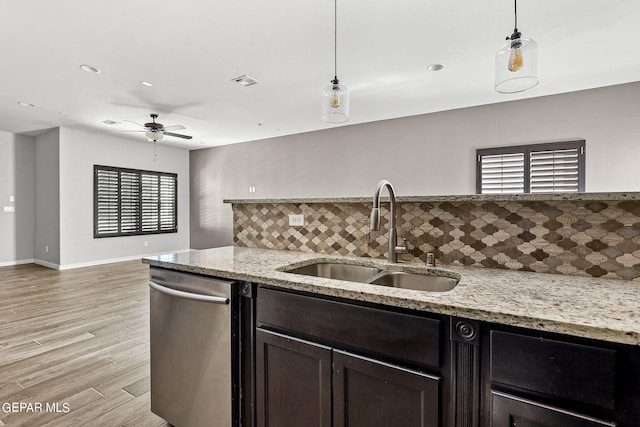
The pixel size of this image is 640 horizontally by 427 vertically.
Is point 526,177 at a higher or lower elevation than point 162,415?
higher

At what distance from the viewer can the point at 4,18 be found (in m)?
2.59

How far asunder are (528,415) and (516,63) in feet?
5.87

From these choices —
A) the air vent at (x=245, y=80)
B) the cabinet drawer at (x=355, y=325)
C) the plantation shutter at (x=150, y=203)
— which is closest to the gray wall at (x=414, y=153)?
the plantation shutter at (x=150, y=203)

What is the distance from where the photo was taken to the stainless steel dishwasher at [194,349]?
139 cm

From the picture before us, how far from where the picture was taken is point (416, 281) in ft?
4.84

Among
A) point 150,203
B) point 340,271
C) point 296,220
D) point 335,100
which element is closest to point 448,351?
point 340,271

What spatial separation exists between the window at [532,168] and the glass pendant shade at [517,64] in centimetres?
254

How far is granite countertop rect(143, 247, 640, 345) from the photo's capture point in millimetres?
774

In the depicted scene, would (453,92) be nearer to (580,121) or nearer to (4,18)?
(580,121)

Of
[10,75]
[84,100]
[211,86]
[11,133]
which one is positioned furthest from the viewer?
[11,133]

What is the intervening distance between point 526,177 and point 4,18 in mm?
5716

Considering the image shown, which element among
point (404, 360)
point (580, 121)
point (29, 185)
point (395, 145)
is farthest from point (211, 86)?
point (29, 185)

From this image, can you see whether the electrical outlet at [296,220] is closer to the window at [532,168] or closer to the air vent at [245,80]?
the air vent at [245,80]

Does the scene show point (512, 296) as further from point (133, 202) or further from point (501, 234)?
point (133, 202)
